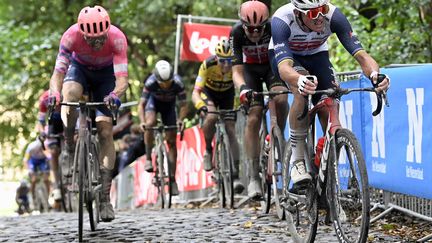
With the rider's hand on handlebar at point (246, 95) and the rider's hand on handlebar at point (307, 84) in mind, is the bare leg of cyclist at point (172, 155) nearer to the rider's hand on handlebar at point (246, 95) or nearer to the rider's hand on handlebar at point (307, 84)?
the rider's hand on handlebar at point (246, 95)

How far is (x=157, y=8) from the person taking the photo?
22.5m

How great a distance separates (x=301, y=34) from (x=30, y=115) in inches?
882

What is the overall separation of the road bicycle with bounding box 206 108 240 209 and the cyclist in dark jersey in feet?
4.90

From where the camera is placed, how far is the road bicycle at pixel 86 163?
27.1 feet

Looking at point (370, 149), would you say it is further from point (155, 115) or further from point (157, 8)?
point (157, 8)

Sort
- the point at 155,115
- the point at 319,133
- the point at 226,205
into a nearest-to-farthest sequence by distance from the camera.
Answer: the point at 319,133, the point at 226,205, the point at 155,115

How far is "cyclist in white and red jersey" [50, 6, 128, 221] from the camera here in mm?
8445

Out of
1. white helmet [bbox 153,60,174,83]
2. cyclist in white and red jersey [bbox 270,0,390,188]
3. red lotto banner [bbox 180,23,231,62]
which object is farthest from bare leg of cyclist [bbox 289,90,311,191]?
red lotto banner [bbox 180,23,231,62]

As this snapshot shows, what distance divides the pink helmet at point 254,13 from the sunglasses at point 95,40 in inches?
61.3

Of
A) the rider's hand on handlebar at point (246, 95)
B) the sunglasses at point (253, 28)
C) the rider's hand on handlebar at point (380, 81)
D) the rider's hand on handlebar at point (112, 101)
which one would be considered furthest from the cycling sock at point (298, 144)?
the sunglasses at point (253, 28)

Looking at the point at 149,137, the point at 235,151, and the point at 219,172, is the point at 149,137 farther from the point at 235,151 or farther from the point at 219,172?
the point at 235,151

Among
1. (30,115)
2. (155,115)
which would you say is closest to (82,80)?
(155,115)

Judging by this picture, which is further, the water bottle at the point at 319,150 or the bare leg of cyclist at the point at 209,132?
the bare leg of cyclist at the point at 209,132

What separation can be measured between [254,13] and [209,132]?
3840 millimetres
